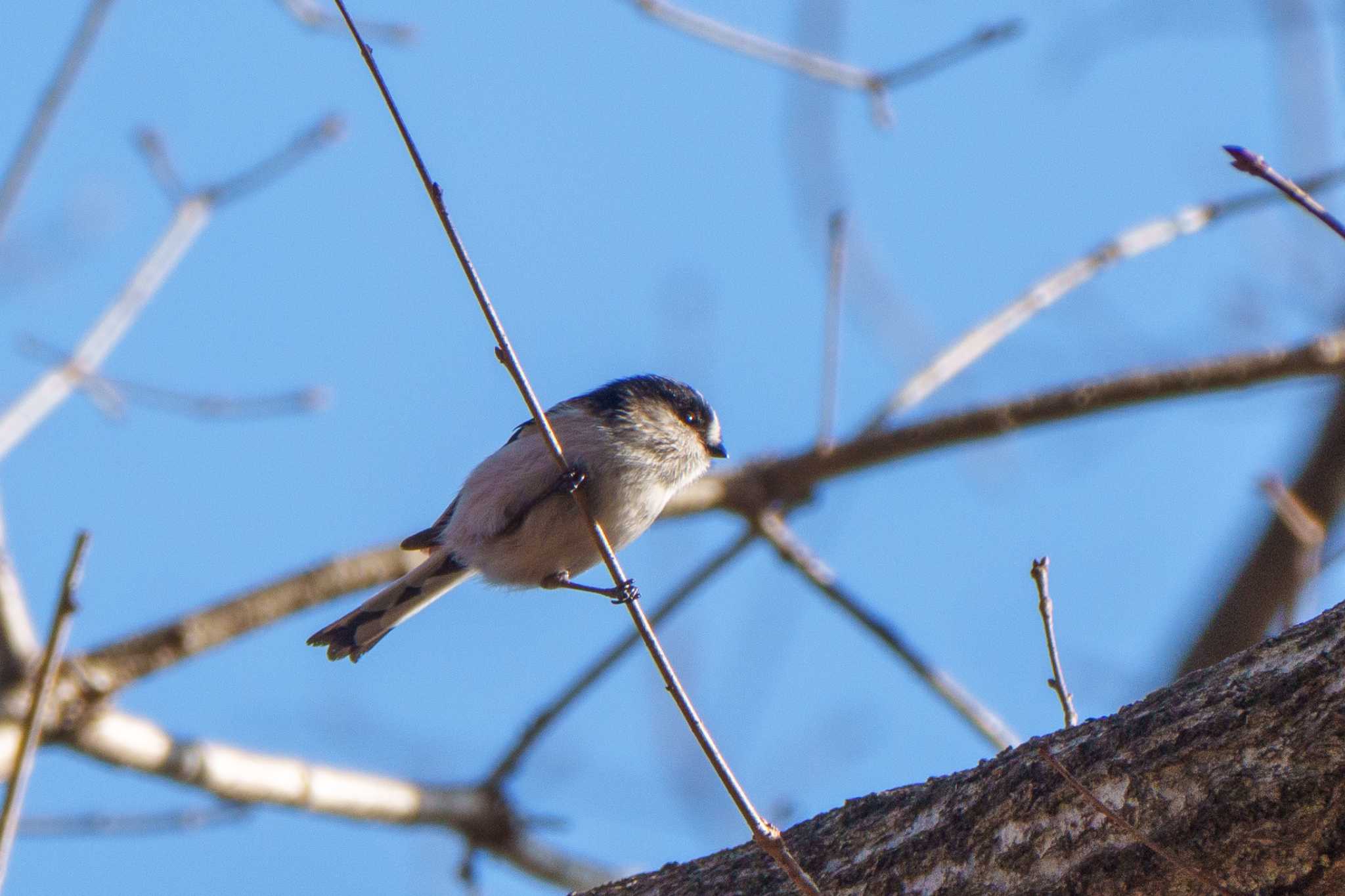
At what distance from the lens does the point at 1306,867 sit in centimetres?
160

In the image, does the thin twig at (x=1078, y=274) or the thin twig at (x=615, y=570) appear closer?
the thin twig at (x=615, y=570)

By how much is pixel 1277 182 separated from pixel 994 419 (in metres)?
2.99

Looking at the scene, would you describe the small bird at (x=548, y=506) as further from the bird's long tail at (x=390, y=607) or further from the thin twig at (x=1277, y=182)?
the thin twig at (x=1277, y=182)

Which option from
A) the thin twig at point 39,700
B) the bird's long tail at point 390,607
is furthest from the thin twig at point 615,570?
the bird's long tail at point 390,607

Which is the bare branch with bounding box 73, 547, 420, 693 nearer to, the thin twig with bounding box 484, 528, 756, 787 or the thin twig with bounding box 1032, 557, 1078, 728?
the thin twig with bounding box 484, 528, 756, 787

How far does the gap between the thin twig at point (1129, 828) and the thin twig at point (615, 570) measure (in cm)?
38

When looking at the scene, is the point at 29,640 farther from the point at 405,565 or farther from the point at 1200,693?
the point at 1200,693

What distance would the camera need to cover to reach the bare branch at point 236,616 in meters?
3.73

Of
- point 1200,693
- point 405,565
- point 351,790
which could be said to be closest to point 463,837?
point 351,790

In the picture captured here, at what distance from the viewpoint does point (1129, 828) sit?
5.49 feet

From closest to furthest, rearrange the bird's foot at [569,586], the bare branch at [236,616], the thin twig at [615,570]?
the thin twig at [615,570] → the bird's foot at [569,586] → the bare branch at [236,616]

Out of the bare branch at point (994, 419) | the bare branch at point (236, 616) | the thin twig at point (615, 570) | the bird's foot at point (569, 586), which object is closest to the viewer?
the thin twig at point (615, 570)

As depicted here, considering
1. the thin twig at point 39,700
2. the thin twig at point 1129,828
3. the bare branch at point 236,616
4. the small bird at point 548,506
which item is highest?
the bare branch at point 236,616

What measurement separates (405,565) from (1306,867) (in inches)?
121
